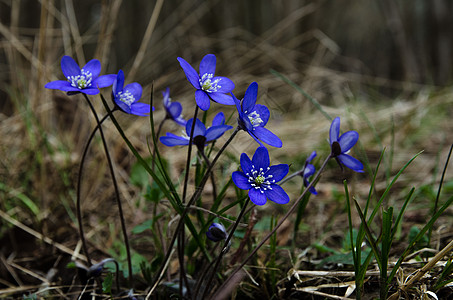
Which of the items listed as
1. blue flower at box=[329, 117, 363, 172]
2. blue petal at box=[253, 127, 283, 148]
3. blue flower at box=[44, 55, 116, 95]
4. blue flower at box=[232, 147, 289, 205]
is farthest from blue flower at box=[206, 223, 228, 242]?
blue flower at box=[44, 55, 116, 95]

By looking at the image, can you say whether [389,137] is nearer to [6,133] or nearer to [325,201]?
[325,201]

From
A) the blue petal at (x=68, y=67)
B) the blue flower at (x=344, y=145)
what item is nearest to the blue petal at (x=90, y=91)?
the blue petal at (x=68, y=67)

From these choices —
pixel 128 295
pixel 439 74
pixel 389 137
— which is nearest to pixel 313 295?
pixel 128 295

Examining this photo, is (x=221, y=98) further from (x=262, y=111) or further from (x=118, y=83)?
(x=118, y=83)

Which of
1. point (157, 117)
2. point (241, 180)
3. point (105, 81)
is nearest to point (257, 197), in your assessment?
point (241, 180)

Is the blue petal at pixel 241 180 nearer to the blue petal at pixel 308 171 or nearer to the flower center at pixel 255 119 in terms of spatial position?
the flower center at pixel 255 119
